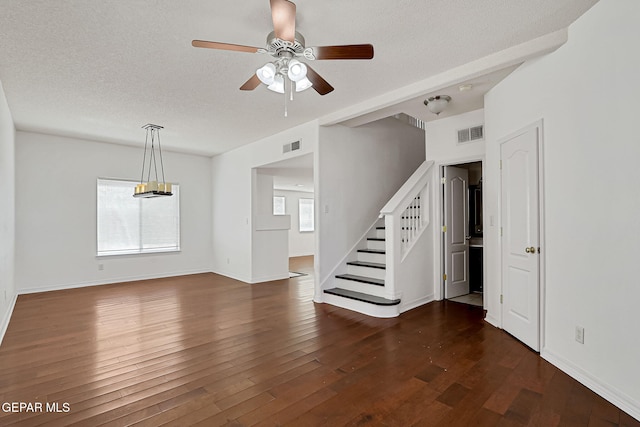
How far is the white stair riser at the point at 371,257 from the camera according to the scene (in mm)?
5094

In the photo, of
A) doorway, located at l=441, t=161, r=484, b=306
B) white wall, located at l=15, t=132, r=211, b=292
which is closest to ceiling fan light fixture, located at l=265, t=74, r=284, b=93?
doorway, located at l=441, t=161, r=484, b=306

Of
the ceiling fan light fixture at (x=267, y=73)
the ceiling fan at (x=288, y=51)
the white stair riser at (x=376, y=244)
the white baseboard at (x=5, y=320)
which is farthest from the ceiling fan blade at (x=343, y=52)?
the white baseboard at (x=5, y=320)

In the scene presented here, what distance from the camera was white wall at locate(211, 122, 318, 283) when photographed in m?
6.25

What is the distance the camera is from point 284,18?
2062mm

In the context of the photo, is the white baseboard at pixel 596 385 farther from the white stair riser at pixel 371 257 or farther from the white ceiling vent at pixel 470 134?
the white ceiling vent at pixel 470 134

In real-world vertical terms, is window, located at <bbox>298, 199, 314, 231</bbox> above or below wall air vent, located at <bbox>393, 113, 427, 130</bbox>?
below

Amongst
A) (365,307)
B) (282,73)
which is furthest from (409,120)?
(282,73)

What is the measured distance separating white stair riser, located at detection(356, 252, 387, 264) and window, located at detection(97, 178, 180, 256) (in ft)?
14.6

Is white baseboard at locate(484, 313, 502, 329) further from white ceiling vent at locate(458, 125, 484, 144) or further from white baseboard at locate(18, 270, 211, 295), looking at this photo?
white baseboard at locate(18, 270, 211, 295)

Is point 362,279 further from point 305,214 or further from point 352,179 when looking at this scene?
point 305,214

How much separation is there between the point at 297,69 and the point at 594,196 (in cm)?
236

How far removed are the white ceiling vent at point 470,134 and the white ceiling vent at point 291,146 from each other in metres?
2.49

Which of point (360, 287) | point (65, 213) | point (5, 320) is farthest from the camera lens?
point (65, 213)

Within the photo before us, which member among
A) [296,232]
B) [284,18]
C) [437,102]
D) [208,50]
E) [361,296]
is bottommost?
[361,296]
